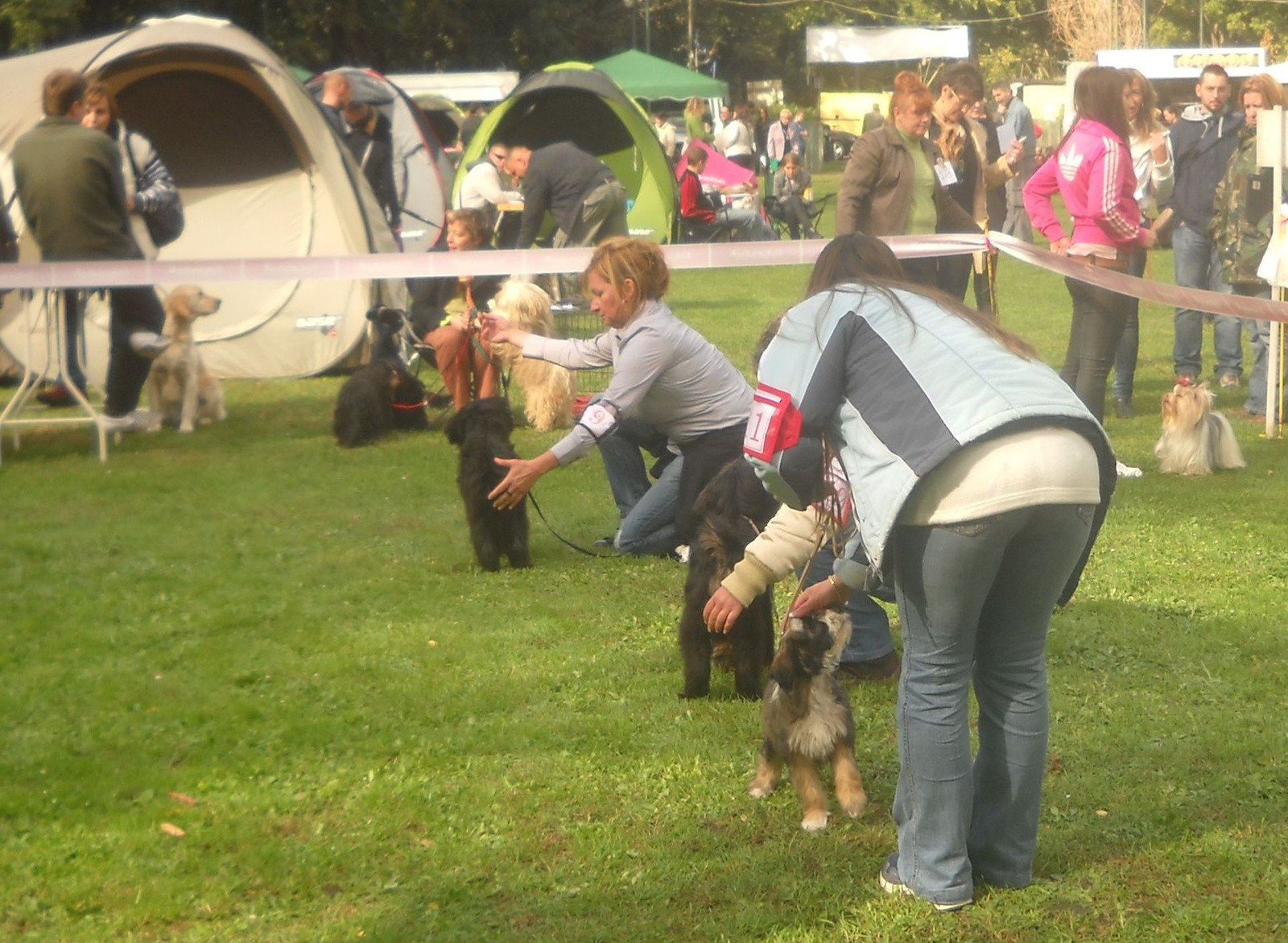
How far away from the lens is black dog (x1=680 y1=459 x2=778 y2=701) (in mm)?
4559

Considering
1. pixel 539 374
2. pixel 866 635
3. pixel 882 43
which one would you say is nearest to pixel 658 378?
pixel 866 635

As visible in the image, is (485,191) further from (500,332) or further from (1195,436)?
(500,332)

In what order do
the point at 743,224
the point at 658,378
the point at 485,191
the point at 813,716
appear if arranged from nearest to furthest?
1. the point at 813,716
2. the point at 658,378
3. the point at 485,191
4. the point at 743,224

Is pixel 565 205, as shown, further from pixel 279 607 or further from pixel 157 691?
pixel 157 691

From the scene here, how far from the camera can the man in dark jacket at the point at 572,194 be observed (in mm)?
11242

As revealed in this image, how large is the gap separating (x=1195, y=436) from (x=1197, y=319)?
92.2 inches

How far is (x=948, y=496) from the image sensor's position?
2.97 m

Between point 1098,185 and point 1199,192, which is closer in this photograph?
point 1098,185

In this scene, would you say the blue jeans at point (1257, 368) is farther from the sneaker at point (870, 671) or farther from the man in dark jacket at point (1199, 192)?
the sneaker at point (870, 671)

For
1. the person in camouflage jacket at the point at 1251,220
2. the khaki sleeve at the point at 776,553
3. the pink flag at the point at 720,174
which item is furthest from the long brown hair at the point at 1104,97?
the pink flag at the point at 720,174

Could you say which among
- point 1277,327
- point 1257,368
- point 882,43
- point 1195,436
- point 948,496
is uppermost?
point 882,43

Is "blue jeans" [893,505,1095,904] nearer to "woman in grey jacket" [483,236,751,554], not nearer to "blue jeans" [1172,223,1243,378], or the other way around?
"woman in grey jacket" [483,236,751,554]

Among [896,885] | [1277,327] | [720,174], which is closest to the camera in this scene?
[896,885]

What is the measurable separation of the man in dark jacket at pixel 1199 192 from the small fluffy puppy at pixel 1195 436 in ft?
5.84
